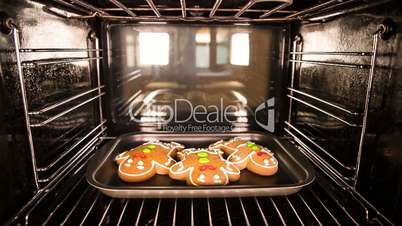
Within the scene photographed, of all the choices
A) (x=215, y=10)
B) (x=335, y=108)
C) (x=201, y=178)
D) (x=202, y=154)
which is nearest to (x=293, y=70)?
(x=335, y=108)

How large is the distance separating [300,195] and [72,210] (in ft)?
2.22

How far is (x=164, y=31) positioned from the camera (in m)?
1.21

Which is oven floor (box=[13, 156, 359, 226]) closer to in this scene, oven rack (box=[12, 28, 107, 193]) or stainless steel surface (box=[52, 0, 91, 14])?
oven rack (box=[12, 28, 107, 193])

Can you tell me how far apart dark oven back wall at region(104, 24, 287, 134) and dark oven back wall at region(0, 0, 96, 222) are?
24cm

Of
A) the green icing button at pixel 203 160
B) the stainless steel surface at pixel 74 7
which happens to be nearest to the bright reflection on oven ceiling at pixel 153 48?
the stainless steel surface at pixel 74 7

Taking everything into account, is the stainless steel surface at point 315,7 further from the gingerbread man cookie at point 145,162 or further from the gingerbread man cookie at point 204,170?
the gingerbread man cookie at point 145,162

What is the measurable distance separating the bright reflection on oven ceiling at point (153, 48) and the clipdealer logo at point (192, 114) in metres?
0.20

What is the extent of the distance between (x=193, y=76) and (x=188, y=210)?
2.16 ft

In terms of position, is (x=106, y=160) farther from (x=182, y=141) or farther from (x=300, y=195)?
(x=300, y=195)

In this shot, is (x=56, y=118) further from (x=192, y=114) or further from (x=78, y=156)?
(x=192, y=114)

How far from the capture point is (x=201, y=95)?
1279mm

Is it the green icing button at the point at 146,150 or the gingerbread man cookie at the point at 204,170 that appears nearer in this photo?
the gingerbread man cookie at the point at 204,170

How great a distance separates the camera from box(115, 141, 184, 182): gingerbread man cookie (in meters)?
0.89

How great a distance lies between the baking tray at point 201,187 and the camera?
2.50 ft
